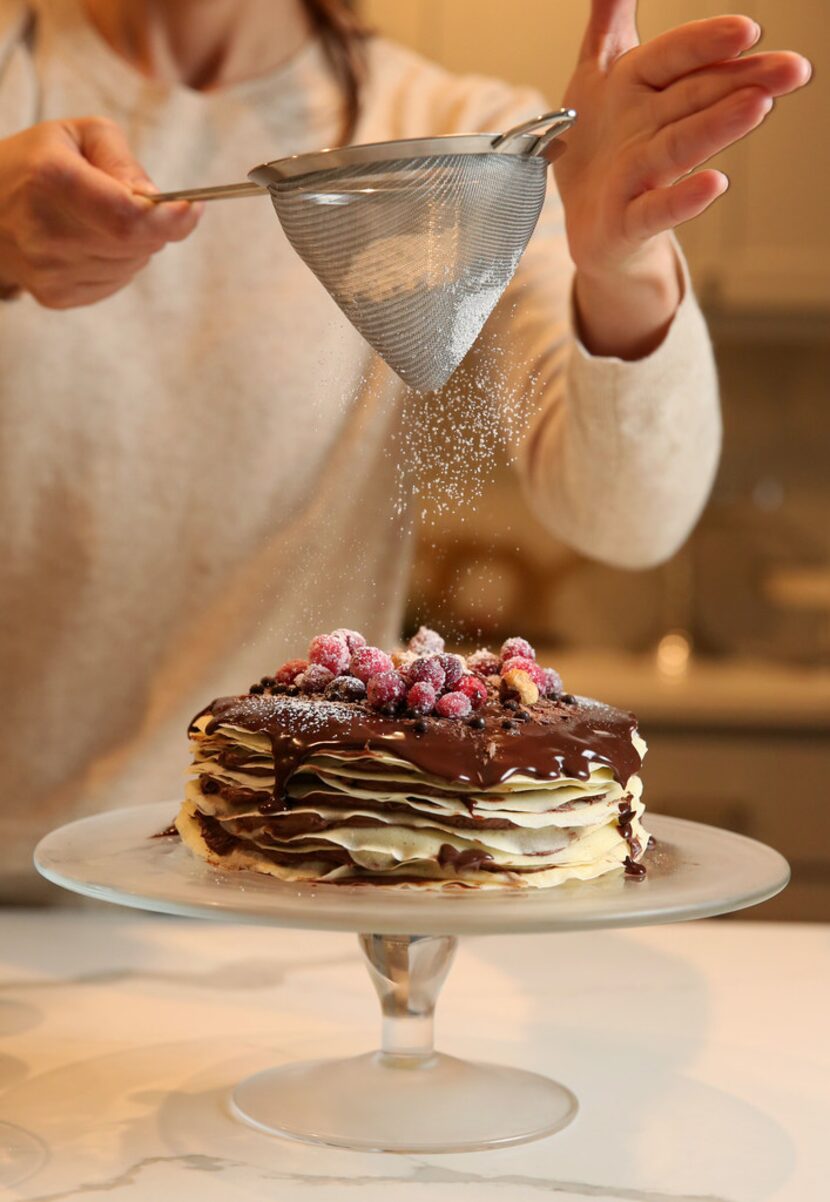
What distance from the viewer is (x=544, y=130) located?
38.1 inches

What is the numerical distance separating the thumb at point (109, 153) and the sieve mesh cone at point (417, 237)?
151 millimetres

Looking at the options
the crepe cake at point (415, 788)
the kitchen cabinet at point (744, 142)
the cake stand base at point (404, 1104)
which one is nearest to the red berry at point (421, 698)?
the crepe cake at point (415, 788)

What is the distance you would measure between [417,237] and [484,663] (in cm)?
31

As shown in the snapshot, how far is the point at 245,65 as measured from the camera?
5.35ft

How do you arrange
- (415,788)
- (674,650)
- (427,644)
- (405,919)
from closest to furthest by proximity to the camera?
(405,919), (415,788), (427,644), (674,650)

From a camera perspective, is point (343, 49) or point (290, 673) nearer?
point (290, 673)

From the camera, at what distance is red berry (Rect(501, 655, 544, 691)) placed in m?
1.04

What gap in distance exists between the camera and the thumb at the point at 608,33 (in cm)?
105

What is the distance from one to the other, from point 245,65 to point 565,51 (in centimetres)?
160

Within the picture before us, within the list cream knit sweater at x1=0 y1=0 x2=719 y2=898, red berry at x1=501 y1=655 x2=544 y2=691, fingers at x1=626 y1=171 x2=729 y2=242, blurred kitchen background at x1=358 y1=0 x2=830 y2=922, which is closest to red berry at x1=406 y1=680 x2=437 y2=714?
red berry at x1=501 y1=655 x2=544 y2=691

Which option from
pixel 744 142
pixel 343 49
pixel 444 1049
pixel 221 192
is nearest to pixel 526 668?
pixel 444 1049

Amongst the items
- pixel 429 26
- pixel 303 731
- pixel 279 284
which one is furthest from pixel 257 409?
pixel 429 26

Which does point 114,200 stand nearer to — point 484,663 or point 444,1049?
point 484,663

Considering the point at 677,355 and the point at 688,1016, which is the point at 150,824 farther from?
the point at 677,355
